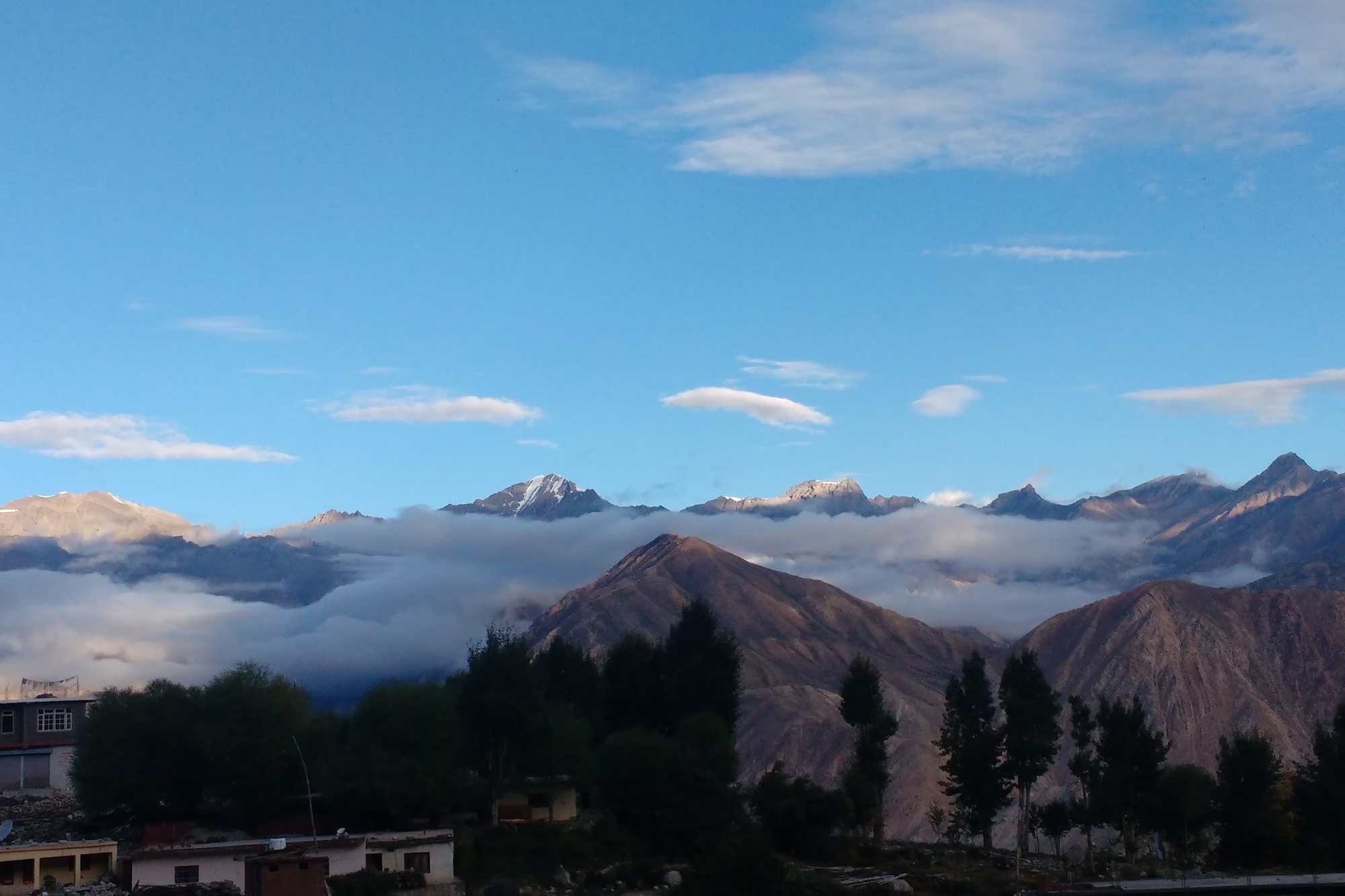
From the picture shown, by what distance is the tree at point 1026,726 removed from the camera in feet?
248

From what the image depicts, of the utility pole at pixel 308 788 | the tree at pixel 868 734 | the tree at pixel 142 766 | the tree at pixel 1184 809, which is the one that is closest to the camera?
the utility pole at pixel 308 788

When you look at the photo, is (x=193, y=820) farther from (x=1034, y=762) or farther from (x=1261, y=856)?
(x=1261, y=856)

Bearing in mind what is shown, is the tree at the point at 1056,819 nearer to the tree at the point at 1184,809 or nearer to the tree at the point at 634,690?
the tree at the point at 1184,809

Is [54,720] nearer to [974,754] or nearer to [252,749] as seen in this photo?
[252,749]

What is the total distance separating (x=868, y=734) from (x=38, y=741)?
47297mm

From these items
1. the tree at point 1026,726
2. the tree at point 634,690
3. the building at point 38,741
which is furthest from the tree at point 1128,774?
the building at point 38,741

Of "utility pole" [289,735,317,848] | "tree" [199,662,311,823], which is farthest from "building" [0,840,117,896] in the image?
"tree" [199,662,311,823]

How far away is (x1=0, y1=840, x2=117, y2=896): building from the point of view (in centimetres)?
5469

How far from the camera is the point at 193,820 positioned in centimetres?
6681

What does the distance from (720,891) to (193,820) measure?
28923 mm

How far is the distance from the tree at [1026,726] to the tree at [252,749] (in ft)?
117

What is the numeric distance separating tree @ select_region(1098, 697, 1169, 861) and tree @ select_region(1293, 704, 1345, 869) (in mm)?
6658

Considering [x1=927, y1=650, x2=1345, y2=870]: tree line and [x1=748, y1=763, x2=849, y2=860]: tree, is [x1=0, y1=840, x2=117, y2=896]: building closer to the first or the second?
[x1=748, y1=763, x2=849, y2=860]: tree

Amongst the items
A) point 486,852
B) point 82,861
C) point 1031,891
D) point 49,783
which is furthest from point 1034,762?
point 49,783
